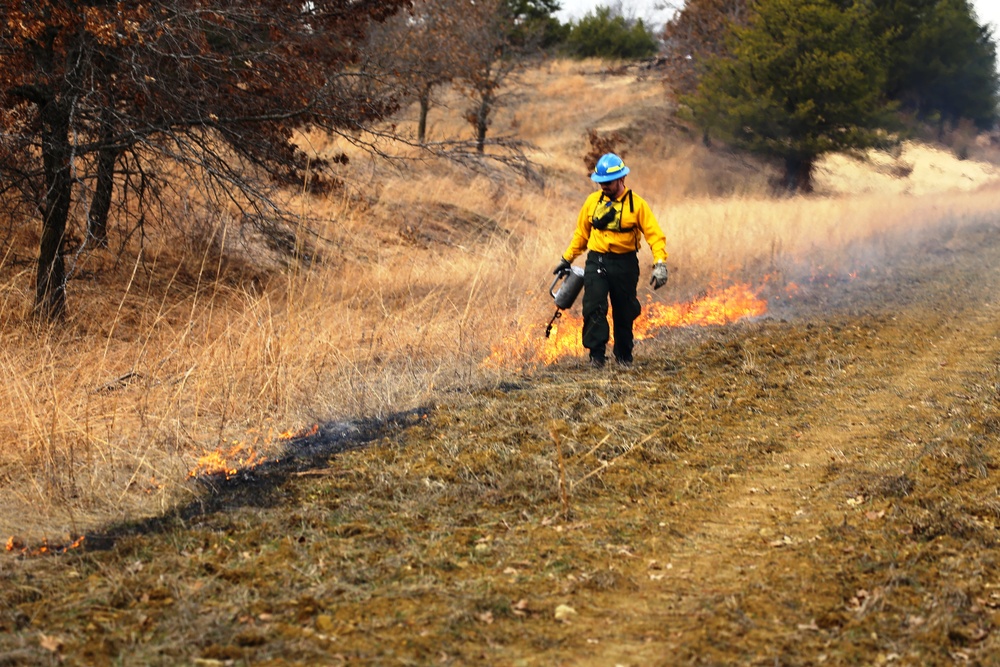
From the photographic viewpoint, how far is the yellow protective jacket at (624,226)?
795cm

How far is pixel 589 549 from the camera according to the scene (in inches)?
177

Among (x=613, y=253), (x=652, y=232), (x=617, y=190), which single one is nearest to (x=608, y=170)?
(x=617, y=190)

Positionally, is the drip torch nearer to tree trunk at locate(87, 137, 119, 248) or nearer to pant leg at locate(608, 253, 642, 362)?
pant leg at locate(608, 253, 642, 362)

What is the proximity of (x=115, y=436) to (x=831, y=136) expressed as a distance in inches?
1041

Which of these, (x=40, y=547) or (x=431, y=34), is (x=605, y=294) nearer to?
(x=40, y=547)

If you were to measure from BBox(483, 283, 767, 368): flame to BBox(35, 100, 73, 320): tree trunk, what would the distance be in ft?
13.0

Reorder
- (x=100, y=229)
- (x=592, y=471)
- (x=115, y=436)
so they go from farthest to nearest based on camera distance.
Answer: (x=100, y=229) < (x=115, y=436) < (x=592, y=471)

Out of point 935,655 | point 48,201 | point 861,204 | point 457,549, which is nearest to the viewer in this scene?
point 935,655

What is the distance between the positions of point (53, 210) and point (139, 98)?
52.7 inches

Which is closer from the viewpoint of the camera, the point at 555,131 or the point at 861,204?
the point at 861,204

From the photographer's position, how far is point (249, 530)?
4.68 meters

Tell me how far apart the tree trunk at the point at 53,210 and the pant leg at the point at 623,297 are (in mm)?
4741

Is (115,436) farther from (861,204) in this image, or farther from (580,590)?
(861,204)

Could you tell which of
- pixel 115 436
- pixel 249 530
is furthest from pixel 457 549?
pixel 115 436
